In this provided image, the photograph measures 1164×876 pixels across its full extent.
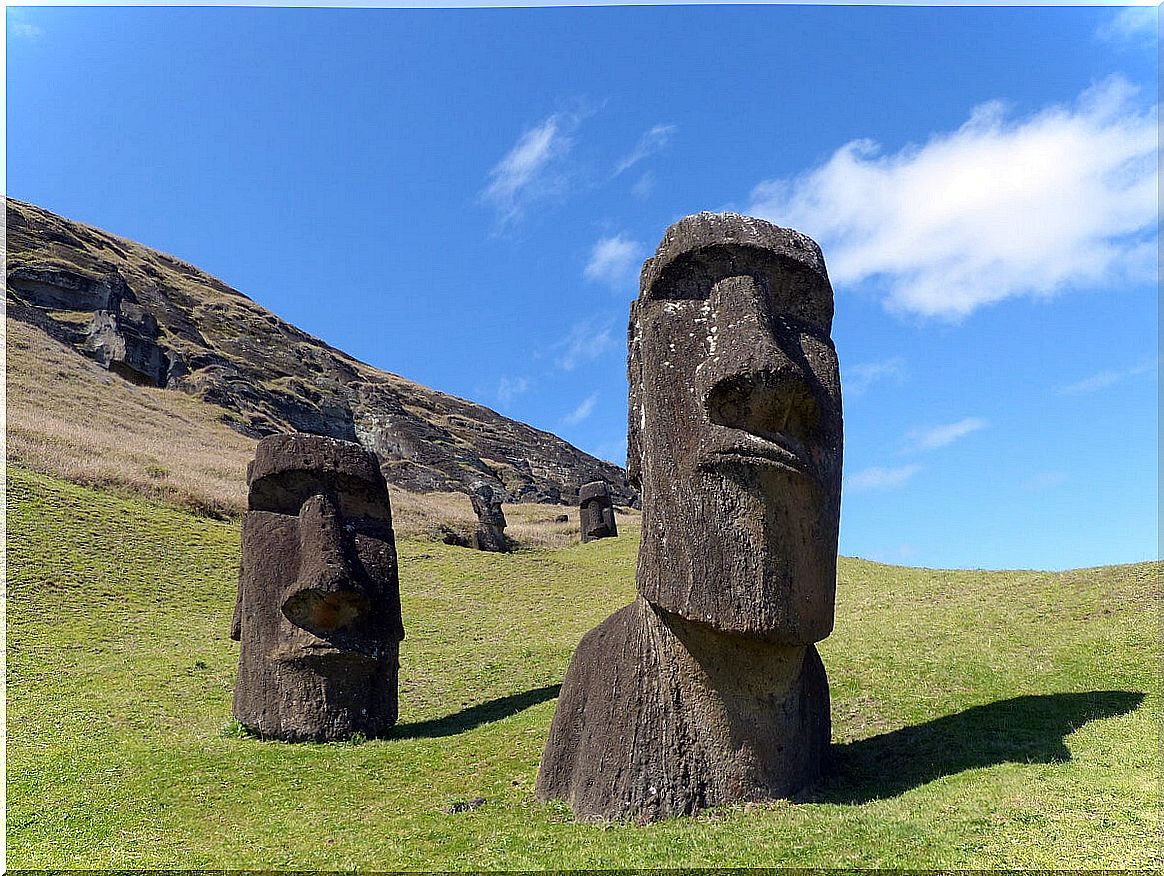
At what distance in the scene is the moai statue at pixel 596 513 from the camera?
121 feet

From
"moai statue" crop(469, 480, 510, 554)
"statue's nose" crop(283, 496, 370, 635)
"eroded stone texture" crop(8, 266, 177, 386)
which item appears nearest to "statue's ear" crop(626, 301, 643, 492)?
"statue's nose" crop(283, 496, 370, 635)

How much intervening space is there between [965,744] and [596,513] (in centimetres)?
2860

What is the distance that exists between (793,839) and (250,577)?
9.05 meters

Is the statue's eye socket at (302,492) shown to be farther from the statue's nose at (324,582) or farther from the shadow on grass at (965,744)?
the shadow on grass at (965,744)

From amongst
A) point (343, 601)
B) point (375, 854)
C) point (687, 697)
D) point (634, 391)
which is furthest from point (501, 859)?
point (343, 601)

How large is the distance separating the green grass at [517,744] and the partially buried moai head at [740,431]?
1704 millimetres

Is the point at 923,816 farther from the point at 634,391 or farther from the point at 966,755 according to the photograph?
the point at 634,391

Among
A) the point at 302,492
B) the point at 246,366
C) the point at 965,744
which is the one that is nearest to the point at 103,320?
the point at 246,366

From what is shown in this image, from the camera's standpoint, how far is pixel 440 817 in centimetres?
834

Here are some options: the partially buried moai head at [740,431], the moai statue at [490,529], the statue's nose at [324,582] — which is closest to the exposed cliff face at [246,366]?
the moai statue at [490,529]

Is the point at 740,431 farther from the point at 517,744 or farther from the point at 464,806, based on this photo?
the point at 517,744

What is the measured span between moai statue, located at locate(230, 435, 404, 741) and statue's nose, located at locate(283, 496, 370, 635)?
0.01 m

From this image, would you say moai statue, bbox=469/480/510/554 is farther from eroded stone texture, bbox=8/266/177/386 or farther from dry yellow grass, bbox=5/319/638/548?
eroded stone texture, bbox=8/266/177/386

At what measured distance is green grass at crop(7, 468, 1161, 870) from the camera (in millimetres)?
6367
